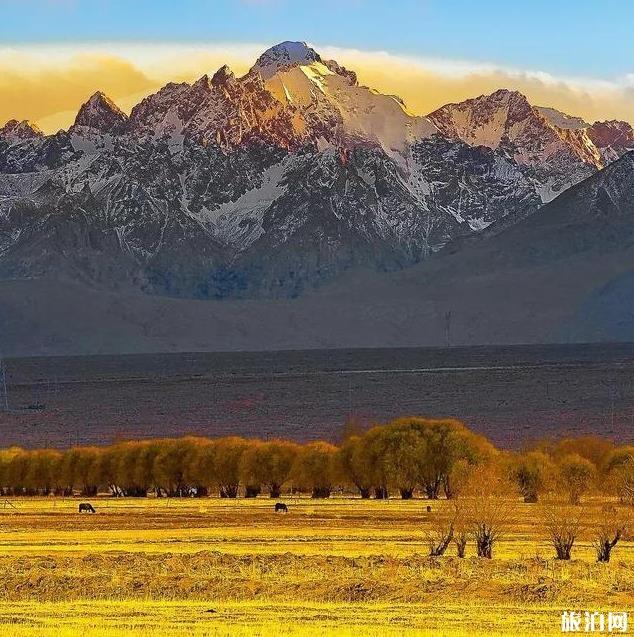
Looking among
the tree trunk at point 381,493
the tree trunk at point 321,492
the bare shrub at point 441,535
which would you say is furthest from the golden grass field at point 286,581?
the tree trunk at point 321,492

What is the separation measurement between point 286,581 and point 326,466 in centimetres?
5848

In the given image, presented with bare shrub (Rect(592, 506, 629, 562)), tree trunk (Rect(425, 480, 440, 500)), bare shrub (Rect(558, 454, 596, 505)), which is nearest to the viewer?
bare shrub (Rect(592, 506, 629, 562))

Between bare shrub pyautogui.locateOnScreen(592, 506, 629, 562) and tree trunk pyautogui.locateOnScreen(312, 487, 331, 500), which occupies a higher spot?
tree trunk pyautogui.locateOnScreen(312, 487, 331, 500)

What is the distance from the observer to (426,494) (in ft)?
375

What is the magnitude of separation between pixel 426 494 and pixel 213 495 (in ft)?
55.8

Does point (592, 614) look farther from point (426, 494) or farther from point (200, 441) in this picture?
point (200, 441)

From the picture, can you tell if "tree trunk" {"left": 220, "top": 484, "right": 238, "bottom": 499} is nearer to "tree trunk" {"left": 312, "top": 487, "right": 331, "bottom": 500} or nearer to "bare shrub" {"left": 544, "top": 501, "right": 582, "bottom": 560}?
"tree trunk" {"left": 312, "top": 487, "right": 331, "bottom": 500}

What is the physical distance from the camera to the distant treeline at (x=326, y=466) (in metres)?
107

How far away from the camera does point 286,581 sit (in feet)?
198

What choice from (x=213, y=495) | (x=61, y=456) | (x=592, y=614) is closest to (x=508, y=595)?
(x=592, y=614)

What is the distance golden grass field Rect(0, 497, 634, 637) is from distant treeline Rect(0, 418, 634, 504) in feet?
66.8

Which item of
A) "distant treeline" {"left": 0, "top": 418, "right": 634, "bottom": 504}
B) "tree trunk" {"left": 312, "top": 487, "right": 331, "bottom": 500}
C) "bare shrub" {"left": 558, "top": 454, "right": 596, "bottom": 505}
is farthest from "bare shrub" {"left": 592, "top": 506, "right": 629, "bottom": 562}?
"tree trunk" {"left": 312, "top": 487, "right": 331, "bottom": 500}

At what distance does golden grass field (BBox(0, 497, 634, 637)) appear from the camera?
1998 inches

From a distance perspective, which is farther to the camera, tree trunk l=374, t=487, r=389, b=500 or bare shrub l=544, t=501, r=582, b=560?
tree trunk l=374, t=487, r=389, b=500
